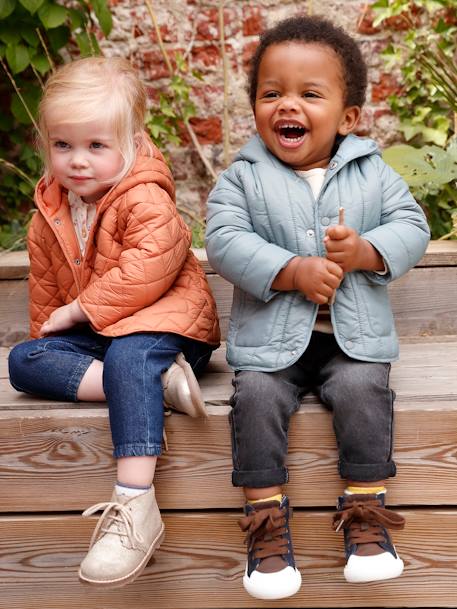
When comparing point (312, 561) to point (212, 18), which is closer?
point (312, 561)

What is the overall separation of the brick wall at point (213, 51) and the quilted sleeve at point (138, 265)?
1.37 metres

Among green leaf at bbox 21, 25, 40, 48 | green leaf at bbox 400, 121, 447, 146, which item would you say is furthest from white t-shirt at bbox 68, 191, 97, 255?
green leaf at bbox 400, 121, 447, 146

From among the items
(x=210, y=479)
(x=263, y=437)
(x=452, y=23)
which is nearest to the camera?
(x=263, y=437)

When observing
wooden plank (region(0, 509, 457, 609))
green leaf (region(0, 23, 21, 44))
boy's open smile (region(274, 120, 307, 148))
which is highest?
green leaf (region(0, 23, 21, 44))

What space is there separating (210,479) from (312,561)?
302 millimetres

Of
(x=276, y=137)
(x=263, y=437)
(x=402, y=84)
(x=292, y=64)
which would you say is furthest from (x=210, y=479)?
(x=402, y=84)

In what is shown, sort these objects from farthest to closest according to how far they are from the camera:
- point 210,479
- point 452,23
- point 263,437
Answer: point 452,23 → point 210,479 → point 263,437

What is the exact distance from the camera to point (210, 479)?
197cm

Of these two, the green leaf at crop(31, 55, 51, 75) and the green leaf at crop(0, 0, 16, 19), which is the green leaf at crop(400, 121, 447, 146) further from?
the green leaf at crop(0, 0, 16, 19)

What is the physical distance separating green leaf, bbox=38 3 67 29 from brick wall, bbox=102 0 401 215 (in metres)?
0.42

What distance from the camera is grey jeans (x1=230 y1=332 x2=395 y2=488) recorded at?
183 centimetres

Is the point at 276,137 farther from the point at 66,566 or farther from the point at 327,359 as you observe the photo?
the point at 66,566

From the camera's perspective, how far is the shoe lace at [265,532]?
5.87 ft

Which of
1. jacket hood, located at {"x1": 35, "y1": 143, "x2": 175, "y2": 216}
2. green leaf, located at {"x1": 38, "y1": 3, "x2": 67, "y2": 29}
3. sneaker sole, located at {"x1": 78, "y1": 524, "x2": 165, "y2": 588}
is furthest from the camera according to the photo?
green leaf, located at {"x1": 38, "y1": 3, "x2": 67, "y2": 29}
